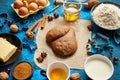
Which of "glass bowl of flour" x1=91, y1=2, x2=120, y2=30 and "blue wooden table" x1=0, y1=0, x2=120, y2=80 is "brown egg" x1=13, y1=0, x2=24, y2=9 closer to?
"blue wooden table" x1=0, y1=0, x2=120, y2=80

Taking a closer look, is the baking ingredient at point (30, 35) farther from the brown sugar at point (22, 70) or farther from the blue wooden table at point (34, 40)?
the brown sugar at point (22, 70)

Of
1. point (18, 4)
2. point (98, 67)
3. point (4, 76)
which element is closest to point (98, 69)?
point (98, 67)

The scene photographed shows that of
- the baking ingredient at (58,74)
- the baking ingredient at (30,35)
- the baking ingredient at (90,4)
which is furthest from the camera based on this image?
the baking ingredient at (90,4)

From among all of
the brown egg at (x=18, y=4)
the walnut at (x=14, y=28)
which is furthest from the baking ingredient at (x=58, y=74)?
the brown egg at (x=18, y=4)

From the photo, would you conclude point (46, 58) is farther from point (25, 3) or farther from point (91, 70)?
point (25, 3)

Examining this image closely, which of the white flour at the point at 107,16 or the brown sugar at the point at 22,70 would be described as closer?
the brown sugar at the point at 22,70

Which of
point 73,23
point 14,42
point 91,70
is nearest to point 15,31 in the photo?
point 14,42

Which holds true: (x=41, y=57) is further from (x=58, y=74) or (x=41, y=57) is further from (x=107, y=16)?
(x=107, y=16)
